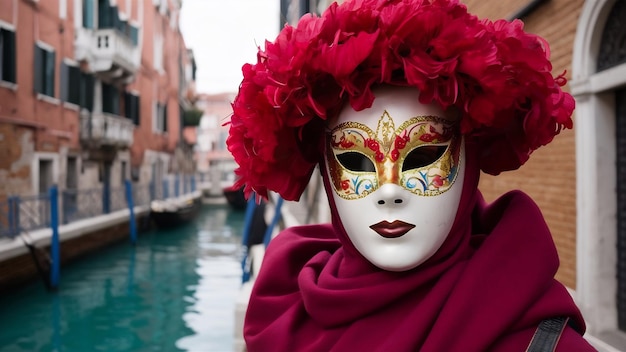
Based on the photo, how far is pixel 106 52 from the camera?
46.5ft

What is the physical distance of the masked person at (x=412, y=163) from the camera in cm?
97

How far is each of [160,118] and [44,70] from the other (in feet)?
32.6

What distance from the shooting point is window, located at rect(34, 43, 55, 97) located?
10836mm

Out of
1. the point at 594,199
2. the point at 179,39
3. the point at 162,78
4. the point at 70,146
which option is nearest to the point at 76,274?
the point at 70,146

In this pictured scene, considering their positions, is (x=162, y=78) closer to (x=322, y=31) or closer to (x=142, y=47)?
(x=142, y=47)

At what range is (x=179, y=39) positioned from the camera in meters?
25.6

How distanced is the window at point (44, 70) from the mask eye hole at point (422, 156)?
11.3 meters

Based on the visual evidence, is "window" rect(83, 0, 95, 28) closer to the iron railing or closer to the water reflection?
the iron railing

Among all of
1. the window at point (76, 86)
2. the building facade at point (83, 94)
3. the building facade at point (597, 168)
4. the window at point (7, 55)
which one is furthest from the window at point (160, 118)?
the building facade at point (597, 168)

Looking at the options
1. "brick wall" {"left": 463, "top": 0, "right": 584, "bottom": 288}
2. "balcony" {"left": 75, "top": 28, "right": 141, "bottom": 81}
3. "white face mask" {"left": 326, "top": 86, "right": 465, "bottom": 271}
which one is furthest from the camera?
"balcony" {"left": 75, "top": 28, "right": 141, "bottom": 81}

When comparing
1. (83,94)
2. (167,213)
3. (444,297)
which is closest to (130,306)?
(83,94)

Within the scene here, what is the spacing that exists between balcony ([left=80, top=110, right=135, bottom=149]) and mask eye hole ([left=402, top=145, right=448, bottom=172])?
1368 centimetres

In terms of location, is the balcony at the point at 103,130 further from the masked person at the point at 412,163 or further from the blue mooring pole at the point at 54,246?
the masked person at the point at 412,163

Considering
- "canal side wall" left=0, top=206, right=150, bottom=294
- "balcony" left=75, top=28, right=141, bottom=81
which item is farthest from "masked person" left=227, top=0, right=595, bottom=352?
"balcony" left=75, top=28, right=141, bottom=81
